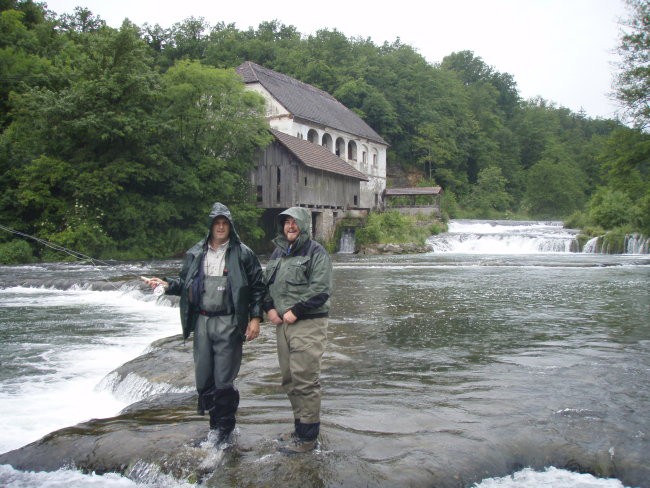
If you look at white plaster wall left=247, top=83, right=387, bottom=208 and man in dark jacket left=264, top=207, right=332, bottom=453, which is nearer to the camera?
man in dark jacket left=264, top=207, right=332, bottom=453

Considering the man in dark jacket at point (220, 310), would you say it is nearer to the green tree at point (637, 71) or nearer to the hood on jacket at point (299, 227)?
the hood on jacket at point (299, 227)

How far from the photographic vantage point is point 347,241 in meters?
35.2

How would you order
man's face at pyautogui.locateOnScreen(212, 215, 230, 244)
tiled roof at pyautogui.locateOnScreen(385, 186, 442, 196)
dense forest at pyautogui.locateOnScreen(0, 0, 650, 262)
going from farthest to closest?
tiled roof at pyautogui.locateOnScreen(385, 186, 442, 196) → dense forest at pyautogui.locateOnScreen(0, 0, 650, 262) → man's face at pyautogui.locateOnScreen(212, 215, 230, 244)

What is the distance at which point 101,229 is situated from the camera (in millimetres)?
24906

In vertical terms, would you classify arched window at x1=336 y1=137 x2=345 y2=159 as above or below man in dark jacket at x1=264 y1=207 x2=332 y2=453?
above

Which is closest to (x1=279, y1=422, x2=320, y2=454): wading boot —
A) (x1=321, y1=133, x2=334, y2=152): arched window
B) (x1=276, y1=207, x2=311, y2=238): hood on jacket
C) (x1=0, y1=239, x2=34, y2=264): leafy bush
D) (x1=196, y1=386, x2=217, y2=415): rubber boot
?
(x1=196, y1=386, x2=217, y2=415): rubber boot

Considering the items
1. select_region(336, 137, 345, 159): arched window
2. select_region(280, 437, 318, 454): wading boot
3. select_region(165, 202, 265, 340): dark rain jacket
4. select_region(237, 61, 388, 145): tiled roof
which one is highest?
select_region(237, 61, 388, 145): tiled roof

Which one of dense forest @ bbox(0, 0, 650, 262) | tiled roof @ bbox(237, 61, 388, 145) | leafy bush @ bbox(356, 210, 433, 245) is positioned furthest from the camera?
tiled roof @ bbox(237, 61, 388, 145)

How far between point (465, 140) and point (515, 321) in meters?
54.8

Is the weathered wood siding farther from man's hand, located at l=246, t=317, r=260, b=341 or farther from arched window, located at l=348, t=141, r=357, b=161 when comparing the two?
man's hand, located at l=246, t=317, r=260, b=341

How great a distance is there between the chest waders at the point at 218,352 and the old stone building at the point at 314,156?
26.8 m

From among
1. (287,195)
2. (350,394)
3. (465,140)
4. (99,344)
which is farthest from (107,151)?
(465,140)

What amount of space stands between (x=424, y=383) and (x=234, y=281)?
2944mm

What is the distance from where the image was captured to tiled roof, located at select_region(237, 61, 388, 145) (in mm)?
37750
